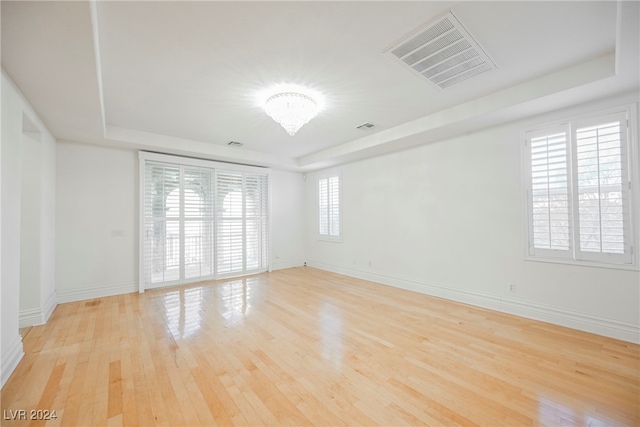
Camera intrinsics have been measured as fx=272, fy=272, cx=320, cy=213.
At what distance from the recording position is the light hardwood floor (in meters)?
1.77

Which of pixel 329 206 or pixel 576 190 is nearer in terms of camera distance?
pixel 576 190

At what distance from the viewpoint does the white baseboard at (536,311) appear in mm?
2770

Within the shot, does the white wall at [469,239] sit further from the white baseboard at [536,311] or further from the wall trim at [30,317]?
the wall trim at [30,317]

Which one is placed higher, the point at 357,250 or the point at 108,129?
the point at 108,129

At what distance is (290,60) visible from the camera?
244cm

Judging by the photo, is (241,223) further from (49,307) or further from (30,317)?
(30,317)

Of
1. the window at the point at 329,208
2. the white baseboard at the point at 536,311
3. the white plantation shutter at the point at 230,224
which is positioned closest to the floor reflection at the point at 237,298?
the white plantation shutter at the point at 230,224

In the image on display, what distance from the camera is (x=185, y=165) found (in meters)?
5.21

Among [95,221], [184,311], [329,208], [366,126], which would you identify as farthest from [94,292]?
[366,126]

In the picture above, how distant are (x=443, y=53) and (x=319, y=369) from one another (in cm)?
290

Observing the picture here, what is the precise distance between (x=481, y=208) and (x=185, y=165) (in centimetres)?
513

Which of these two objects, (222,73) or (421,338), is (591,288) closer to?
(421,338)

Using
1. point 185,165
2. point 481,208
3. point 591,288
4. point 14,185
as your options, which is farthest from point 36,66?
point 591,288

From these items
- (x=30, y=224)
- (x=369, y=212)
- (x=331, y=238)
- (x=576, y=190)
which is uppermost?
(x=576, y=190)
